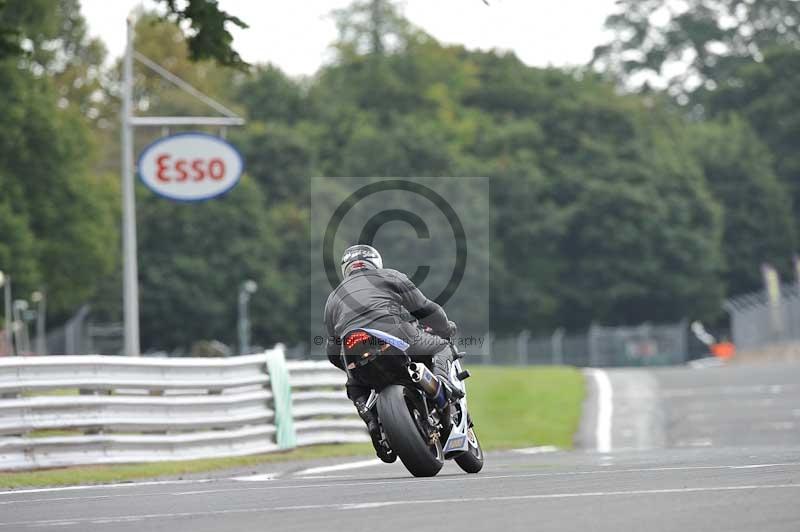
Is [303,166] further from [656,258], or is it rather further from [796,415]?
[796,415]

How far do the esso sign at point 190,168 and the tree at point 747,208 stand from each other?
68136 millimetres

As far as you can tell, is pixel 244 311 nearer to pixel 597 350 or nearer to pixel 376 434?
pixel 597 350

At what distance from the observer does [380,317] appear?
495 inches

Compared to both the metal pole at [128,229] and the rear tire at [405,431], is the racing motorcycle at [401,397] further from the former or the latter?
the metal pole at [128,229]

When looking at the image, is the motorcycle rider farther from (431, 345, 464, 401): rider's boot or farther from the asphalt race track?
the asphalt race track

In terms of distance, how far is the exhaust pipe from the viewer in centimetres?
1256

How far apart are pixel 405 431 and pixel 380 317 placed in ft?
2.71

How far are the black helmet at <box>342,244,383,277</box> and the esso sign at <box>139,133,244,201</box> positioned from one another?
47.0ft

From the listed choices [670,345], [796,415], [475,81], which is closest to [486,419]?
[796,415]

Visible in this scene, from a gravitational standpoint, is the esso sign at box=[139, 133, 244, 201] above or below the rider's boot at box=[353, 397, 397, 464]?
above

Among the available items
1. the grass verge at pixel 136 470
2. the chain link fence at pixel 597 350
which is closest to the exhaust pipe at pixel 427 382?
the grass verge at pixel 136 470

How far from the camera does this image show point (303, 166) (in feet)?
275

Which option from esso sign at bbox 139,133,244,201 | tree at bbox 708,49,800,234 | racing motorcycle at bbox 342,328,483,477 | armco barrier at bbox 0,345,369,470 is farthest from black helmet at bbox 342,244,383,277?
tree at bbox 708,49,800,234

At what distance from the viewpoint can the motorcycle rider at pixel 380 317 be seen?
1260cm
